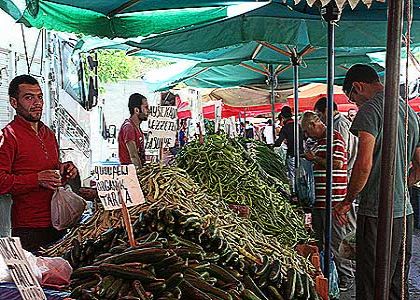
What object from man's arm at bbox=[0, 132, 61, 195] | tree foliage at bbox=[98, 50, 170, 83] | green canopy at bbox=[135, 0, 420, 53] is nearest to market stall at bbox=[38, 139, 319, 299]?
man's arm at bbox=[0, 132, 61, 195]

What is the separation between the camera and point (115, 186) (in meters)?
2.44

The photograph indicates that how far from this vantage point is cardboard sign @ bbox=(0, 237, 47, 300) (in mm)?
1693

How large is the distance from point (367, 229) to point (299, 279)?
1637mm

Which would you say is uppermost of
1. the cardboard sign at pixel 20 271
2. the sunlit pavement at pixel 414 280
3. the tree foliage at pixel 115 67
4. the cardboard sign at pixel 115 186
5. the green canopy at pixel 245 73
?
the tree foliage at pixel 115 67

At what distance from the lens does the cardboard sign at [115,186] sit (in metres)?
2.44

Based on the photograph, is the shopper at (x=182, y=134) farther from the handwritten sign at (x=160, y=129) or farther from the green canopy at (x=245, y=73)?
the handwritten sign at (x=160, y=129)

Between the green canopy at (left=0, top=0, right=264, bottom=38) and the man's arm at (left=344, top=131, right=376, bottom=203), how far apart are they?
1521 mm

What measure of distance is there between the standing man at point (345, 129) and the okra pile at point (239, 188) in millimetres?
2071

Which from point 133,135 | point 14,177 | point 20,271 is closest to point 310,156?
point 133,135

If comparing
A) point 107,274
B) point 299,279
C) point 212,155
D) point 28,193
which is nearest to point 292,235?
point 212,155

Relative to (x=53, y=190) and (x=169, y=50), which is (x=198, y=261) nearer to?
(x=53, y=190)

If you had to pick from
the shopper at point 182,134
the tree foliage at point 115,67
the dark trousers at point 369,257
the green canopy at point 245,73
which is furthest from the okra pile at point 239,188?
the tree foliage at point 115,67

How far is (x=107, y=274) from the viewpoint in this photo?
2.02 m

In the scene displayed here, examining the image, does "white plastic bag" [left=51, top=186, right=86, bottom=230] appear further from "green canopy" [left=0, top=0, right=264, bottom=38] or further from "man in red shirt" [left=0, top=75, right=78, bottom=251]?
"green canopy" [left=0, top=0, right=264, bottom=38]
